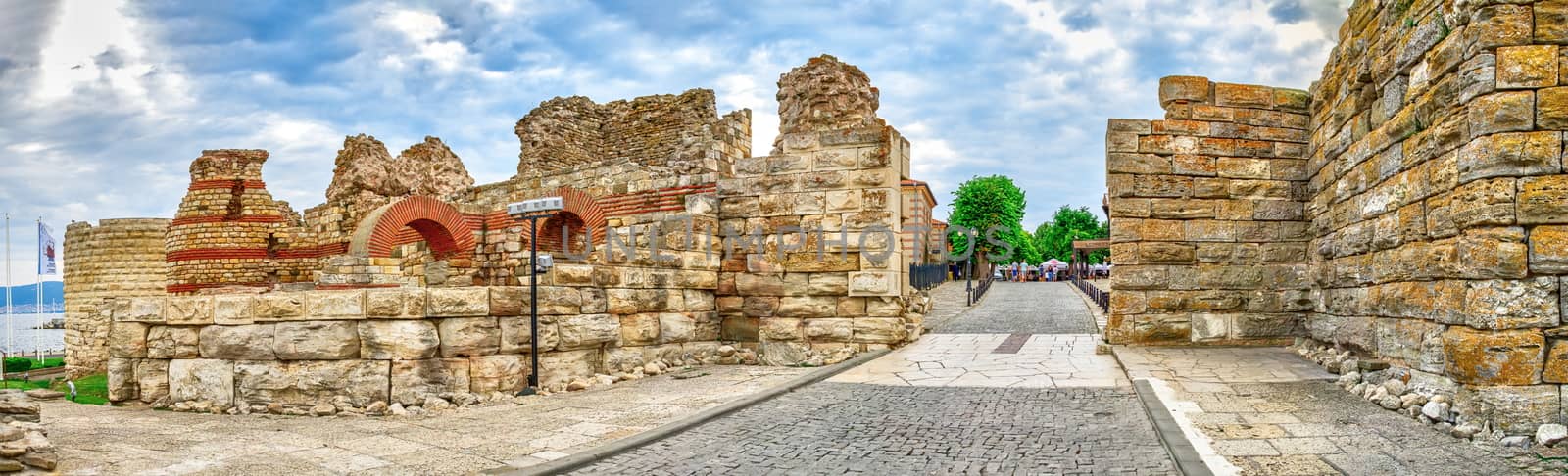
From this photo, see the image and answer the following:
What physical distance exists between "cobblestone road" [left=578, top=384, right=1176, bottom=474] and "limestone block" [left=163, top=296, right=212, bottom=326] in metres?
4.28

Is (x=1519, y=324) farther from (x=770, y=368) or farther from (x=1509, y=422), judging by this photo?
(x=770, y=368)

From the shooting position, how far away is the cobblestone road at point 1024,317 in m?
14.0

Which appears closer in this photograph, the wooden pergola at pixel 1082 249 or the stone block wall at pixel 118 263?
the stone block wall at pixel 118 263

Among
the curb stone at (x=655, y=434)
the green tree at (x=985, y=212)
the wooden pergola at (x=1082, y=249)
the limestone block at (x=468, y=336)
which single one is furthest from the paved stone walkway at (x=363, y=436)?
the green tree at (x=985, y=212)

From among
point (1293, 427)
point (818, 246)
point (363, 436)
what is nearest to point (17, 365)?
point (818, 246)

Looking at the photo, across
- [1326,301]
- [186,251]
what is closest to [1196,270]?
[1326,301]

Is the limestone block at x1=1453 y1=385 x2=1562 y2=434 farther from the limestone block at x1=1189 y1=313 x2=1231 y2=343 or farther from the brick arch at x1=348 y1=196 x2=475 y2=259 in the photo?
the brick arch at x1=348 y1=196 x2=475 y2=259

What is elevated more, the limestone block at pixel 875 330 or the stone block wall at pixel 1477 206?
the stone block wall at pixel 1477 206

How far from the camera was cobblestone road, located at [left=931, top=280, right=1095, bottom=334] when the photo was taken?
14000 mm

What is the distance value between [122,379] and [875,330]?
7.00 meters

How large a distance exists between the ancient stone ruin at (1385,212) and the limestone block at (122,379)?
9498 millimetres

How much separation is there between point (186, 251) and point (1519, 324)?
74.0 ft

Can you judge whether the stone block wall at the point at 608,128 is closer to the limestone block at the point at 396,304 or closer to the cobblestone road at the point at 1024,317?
the cobblestone road at the point at 1024,317

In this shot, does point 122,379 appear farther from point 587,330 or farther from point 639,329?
point 639,329
